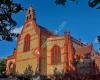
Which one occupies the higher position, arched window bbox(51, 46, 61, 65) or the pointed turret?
the pointed turret

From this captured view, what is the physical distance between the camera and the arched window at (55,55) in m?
51.4

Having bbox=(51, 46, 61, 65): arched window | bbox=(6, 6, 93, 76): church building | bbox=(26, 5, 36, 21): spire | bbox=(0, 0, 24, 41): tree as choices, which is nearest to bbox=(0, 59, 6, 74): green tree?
bbox=(6, 6, 93, 76): church building

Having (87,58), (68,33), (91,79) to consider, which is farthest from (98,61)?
(91,79)

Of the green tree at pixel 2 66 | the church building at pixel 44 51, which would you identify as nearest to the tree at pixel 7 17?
the church building at pixel 44 51

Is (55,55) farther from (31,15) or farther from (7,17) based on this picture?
(7,17)

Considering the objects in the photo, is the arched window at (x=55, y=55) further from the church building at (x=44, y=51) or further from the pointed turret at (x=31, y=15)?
the pointed turret at (x=31, y=15)

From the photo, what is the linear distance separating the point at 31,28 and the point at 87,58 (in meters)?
14.1

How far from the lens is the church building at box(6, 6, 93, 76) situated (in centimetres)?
5075

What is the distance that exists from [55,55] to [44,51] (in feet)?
8.83

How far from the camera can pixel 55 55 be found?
5184cm

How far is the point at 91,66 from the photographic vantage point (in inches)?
1981

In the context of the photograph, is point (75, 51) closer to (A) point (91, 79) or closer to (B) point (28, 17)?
(B) point (28, 17)

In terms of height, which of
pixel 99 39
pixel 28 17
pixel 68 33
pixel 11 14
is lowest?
pixel 99 39

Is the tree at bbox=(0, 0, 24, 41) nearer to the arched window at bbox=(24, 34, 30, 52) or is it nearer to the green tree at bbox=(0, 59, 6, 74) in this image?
the arched window at bbox=(24, 34, 30, 52)
